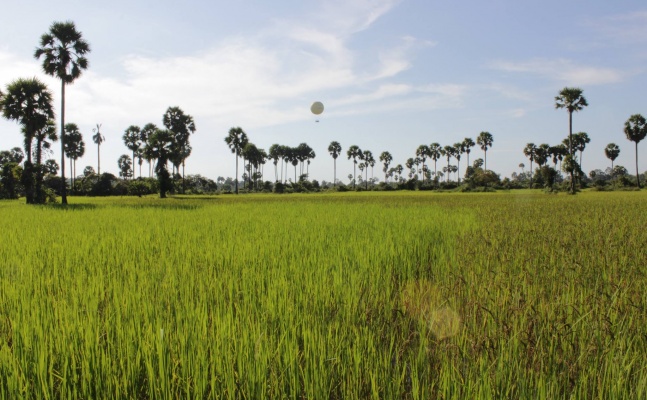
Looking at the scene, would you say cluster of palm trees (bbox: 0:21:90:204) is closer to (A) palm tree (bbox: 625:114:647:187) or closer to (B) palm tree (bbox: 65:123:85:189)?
(B) palm tree (bbox: 65:123:85:189)

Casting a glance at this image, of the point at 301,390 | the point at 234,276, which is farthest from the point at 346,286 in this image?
the point at 301,390

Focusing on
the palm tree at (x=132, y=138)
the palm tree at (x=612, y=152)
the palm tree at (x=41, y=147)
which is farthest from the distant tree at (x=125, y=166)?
the palm tree at (x=612, y=152)

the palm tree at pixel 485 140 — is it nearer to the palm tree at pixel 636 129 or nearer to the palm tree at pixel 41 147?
the palm tree at pixel 636 129

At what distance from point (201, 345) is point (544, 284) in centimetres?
388

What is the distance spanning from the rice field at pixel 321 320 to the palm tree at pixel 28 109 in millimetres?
26009

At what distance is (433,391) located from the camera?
2111 mm

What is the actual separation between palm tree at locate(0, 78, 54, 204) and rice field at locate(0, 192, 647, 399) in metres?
26.0

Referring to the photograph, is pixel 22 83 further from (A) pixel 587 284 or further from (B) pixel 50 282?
(A) pixel 587 284

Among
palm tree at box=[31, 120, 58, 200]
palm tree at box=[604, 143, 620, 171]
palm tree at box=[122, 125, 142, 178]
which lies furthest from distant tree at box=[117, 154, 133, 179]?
palm tree at box=[604, 143, 620, 171]

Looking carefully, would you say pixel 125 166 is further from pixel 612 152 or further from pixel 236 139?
pixel 612 152

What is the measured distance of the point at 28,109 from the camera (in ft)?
93.5

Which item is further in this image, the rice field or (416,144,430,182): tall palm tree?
(416,144,430,182): tall palm tree

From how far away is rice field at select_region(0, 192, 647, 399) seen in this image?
82.1 inches

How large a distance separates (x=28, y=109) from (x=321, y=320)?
34.8 m
